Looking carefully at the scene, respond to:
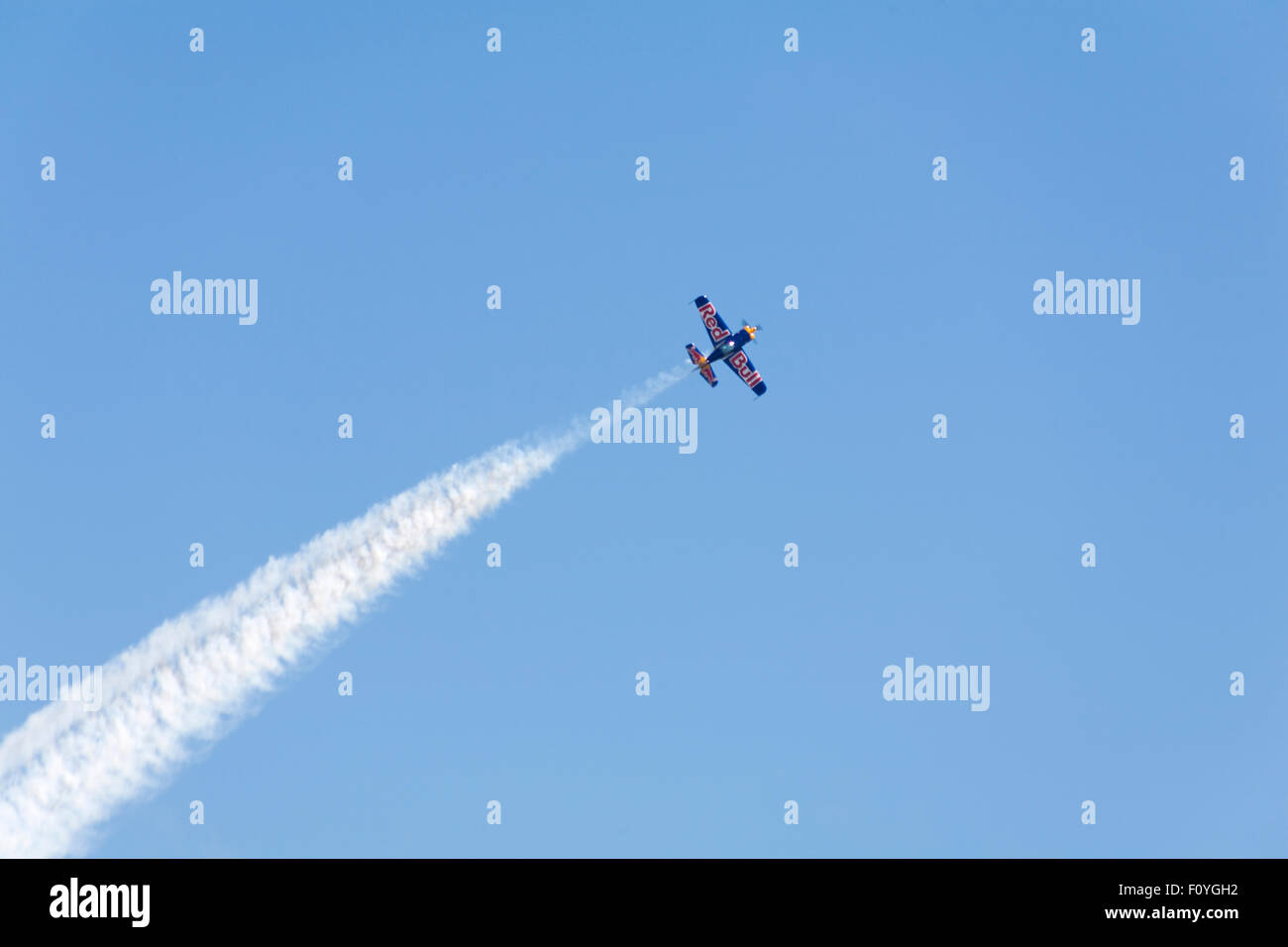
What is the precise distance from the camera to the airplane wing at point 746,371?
108625 millimetres

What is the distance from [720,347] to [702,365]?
192cm

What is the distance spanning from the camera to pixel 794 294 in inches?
3952

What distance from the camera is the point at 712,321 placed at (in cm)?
10856

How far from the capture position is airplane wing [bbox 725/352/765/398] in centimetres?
10862

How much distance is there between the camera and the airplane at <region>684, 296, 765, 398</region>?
352ft

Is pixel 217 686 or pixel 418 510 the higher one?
pixel 418 510

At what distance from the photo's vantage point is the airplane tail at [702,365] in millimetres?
106875

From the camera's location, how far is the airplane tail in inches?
4208

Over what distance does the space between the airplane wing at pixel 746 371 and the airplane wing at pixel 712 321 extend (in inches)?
63.4

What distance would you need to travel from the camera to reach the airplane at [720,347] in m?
107
